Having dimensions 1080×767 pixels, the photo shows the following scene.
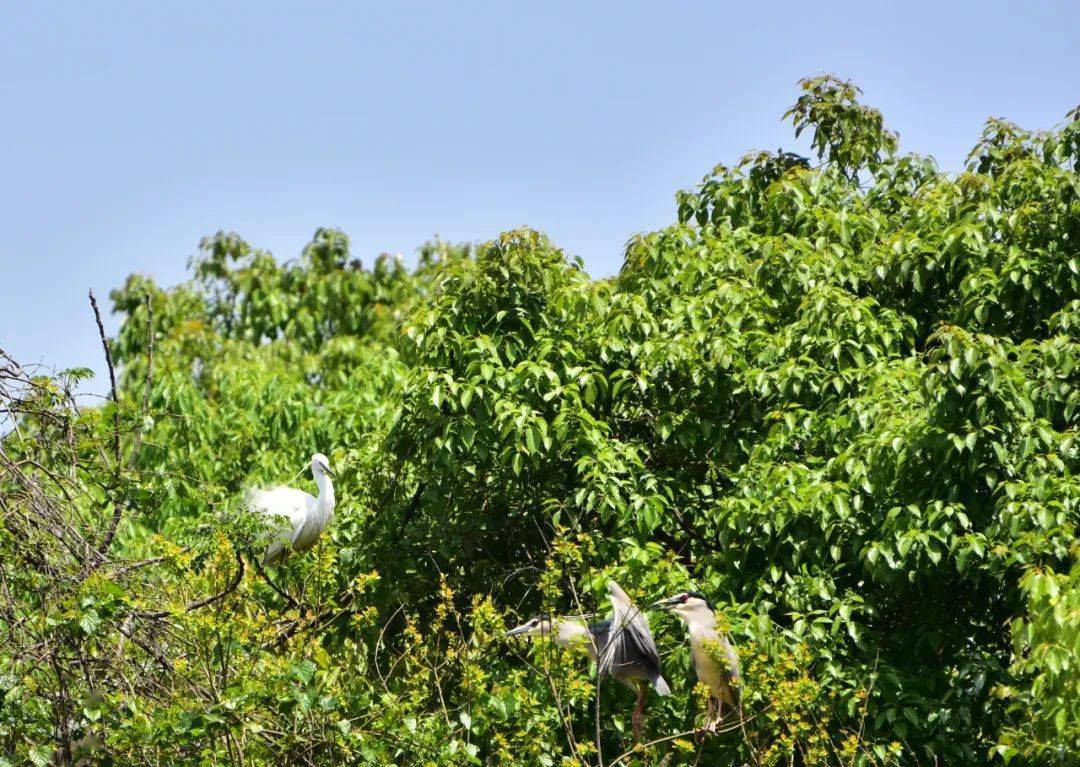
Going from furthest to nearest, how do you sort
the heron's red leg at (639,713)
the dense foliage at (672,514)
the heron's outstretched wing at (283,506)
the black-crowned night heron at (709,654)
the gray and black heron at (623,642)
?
the heron's outstretched wing at (283,506), the heron's red leg at (639,713), the gray and black heron at (623,642), the black-crowned night heron at (709,654), the dense foliage at (672,514)

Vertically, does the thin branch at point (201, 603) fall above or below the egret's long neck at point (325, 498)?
below

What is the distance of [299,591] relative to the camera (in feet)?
19.0

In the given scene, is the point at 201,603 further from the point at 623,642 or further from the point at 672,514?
the point at 672,514

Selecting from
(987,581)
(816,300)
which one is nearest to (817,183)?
(816,300)

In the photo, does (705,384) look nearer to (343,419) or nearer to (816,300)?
(816,300)

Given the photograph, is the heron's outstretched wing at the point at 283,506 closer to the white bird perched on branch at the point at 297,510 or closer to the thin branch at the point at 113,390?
the white bird perched on branch at the point at 297,510

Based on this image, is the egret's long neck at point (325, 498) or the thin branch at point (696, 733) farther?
the egret's long neck at point (325, 498)

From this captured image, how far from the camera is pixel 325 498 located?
6.86 meters

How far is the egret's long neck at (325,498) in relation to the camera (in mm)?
6809

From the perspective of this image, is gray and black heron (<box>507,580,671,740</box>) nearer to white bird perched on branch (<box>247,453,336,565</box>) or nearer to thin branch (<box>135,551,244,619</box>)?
thin branch (<box>135,551,244,619</box>)

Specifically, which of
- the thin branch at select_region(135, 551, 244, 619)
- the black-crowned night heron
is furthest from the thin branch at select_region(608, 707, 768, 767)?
the thin branch at select_region(135, 551, 244, 619)

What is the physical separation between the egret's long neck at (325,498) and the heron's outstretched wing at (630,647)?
2.05 metres

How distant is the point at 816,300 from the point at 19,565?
3.34m

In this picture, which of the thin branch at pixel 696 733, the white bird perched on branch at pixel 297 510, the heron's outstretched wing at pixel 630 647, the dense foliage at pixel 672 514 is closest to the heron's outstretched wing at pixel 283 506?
the white bird perched on branch at pixel 297 510
